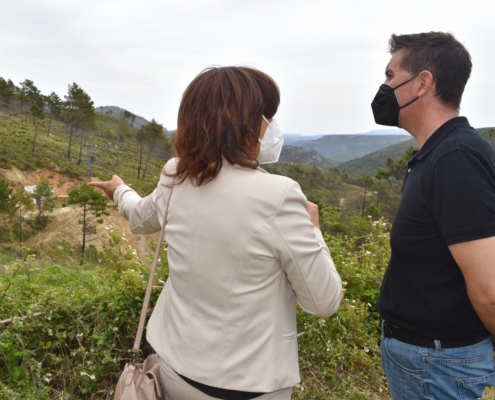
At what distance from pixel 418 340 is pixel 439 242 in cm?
41

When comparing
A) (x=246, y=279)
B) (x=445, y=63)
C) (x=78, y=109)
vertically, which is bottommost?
A: (x=246, y=279)

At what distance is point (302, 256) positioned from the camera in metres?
1.23

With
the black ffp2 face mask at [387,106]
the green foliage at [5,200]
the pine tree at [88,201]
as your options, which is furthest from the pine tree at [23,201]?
the black ffp2 face mask at [387,106]

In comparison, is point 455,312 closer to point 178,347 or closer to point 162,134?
point 178,347

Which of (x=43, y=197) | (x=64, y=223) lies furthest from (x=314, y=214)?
(x=64, y=223)

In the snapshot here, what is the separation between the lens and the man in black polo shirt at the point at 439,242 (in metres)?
1.32

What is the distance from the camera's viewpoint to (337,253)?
385 cm

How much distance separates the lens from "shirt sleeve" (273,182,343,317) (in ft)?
4.01

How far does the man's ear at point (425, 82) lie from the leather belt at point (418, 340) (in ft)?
3.21

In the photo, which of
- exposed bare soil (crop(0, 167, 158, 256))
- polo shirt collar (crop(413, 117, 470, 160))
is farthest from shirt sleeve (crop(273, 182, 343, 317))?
exposed bare soil (crop(0, 167, 158, 256))

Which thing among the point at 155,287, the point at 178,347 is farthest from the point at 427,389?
the point at 155,287

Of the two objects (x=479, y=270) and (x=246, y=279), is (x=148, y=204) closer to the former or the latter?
(x=246, y=279)

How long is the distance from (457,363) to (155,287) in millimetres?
1838

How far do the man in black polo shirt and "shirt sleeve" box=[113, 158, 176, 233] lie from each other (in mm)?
935
